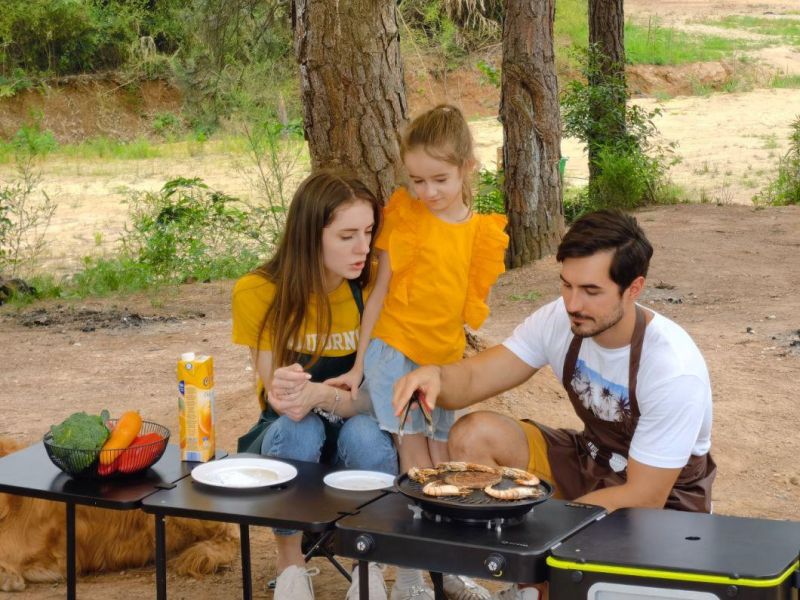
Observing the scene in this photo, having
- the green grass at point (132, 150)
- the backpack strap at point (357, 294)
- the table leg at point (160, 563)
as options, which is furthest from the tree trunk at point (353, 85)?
the green grass at point (132, 150)

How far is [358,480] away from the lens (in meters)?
3.08

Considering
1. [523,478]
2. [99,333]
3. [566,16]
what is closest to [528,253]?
[99,333]

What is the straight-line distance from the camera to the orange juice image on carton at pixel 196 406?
3.28 m

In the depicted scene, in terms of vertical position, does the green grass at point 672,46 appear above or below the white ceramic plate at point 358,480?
above

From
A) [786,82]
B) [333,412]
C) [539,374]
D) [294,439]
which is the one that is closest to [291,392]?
[294,439]

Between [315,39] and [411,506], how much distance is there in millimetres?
2971

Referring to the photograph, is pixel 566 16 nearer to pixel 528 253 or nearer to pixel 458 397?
pixel 528 253

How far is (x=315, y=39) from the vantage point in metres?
5.09

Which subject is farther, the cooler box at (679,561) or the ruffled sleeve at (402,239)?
the ruffled sleeve at (402,239)

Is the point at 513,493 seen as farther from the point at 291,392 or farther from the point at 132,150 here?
the point at 132,150

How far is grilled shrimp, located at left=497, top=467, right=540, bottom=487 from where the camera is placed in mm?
2768

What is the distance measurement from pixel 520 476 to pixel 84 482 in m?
1.30

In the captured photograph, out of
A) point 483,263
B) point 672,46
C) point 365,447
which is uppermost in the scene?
point 672,46

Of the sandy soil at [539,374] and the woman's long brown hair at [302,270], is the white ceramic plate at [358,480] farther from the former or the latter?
the sandy soil at [539,374]
